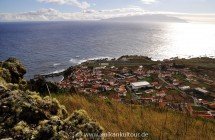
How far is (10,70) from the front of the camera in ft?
30.6

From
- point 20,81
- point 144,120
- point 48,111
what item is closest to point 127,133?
point 144,120

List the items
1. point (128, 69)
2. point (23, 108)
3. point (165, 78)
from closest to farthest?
point (23, 108) < point (165, 78) < point (128, 69)

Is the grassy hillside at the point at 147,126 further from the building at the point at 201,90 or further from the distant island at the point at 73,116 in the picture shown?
the building at the point at 201,90

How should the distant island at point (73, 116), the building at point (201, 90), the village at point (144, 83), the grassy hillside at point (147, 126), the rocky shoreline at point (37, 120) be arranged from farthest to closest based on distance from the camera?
the building at point (201, 90)
the village at point (144, 83)
the grassy hillside at point (147, 126)
the distant island at point (73, 116)
the rocky shoreline at point (37, 120)

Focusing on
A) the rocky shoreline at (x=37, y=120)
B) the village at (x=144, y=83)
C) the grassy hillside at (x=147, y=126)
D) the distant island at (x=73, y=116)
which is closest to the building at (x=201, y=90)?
the village at (x=144, y=83)

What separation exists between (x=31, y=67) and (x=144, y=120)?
7342 centimetres

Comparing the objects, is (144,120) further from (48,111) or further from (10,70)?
(10,70)

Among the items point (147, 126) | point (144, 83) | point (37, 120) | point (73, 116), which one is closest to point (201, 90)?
point (144, 83)

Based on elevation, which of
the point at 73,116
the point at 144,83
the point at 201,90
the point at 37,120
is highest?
the point at 73,116

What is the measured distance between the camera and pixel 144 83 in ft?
190

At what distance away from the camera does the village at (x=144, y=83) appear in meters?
47.2

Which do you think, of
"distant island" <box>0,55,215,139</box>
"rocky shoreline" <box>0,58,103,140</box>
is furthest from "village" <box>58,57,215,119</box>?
"rocky shoreline" <box>0,58,103,140</box>

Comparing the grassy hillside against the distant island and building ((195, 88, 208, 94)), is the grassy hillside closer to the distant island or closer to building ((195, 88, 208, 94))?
the distant island

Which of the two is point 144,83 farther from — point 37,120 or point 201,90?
point 37,120
